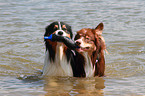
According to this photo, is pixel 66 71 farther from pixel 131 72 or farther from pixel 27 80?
pixel 131 72

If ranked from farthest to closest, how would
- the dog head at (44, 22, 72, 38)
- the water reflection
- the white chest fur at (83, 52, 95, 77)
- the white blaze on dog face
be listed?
the white chest fur at (83, 52, 95, 77), the dog head at (44, 22, 72, 38), the white blaze on dog face, the water reflection

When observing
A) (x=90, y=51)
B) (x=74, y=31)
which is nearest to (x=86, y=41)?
(x=90, y=51)

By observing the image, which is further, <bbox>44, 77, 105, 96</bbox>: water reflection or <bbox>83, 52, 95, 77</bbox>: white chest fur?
<bbox>83, 52, 95, 77</bbox>: white chest fur

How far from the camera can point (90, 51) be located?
24.8ft

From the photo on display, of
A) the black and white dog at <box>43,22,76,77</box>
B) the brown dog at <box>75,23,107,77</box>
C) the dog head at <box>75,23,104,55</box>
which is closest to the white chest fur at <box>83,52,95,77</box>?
the brown dog at <box>75,23,107,77</box>

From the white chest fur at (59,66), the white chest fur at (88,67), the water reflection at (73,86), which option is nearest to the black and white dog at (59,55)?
the white chest fur at (59,66)

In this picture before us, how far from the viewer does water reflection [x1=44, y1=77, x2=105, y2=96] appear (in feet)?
23.5

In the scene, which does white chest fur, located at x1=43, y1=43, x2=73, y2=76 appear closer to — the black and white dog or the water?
the black and white dog

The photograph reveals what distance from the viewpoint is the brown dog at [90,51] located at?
7461 millimetres

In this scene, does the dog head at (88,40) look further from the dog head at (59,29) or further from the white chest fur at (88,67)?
the dog head at (59,29)

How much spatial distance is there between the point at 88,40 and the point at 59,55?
28.8 inches

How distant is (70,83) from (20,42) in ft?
13.6

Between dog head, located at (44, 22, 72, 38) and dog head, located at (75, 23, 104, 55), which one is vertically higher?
dog head, located at (44, 22, 72, 38)

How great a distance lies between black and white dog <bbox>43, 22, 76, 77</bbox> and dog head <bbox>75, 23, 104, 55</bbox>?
0.33m
